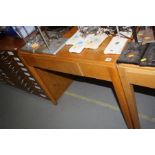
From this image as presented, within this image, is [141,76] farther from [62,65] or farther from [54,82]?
Answer: [54,82]

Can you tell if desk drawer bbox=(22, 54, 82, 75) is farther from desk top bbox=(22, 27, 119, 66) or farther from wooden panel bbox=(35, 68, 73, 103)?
wooden panel bbox=(35, 68, 73, 103)

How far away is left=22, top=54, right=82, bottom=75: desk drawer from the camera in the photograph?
132cm

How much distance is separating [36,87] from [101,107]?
728mm

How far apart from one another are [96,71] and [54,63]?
0.35m

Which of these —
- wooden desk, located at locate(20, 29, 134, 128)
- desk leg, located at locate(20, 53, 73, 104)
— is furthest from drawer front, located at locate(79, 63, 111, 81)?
desk leg, located at locate(20, 53, 73, 104)

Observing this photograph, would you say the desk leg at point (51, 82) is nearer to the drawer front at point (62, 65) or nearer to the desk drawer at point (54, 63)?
the desk drawer at point (54, 63)

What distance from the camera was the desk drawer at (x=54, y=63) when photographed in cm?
132

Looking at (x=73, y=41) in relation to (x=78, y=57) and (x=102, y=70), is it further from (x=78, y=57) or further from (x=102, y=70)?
(x=102, y=70)

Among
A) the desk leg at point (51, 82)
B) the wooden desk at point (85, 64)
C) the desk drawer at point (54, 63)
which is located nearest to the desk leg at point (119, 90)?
the wooden desk at point (85, 64)

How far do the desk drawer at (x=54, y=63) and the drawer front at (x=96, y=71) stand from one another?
61 millimetres

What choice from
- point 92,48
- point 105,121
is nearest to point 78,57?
point 92,48

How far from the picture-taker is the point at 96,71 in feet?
3.99

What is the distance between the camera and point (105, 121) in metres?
1.72

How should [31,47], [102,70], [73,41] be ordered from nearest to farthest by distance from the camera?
[102,70], [73,41], [31,47]
